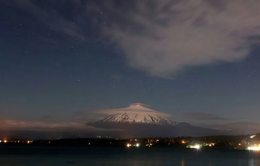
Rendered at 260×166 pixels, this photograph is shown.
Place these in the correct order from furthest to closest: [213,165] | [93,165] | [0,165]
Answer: [213,165] → [93,165] → [0,165]

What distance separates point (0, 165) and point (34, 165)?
25.0 ft

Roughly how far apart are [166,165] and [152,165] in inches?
138

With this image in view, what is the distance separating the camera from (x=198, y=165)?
286ft

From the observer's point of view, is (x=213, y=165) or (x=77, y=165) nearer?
(x=77, y=165)

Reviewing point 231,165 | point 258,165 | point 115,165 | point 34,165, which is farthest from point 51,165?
point 258,165

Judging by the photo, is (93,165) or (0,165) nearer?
(0,165)

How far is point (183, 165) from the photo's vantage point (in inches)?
3339

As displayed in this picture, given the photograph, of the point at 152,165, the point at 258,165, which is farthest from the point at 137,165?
the point at 258,165

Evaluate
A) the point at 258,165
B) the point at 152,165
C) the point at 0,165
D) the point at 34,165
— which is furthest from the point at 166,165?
the point at 0,165

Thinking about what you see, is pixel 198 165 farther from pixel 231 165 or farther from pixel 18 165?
pixel 18 165

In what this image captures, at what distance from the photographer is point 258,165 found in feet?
287

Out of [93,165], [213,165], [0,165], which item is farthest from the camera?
[213,165]

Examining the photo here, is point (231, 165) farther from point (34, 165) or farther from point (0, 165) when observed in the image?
point (0, 165)

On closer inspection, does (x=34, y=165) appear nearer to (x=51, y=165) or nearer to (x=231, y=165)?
(x=51, y=165)
